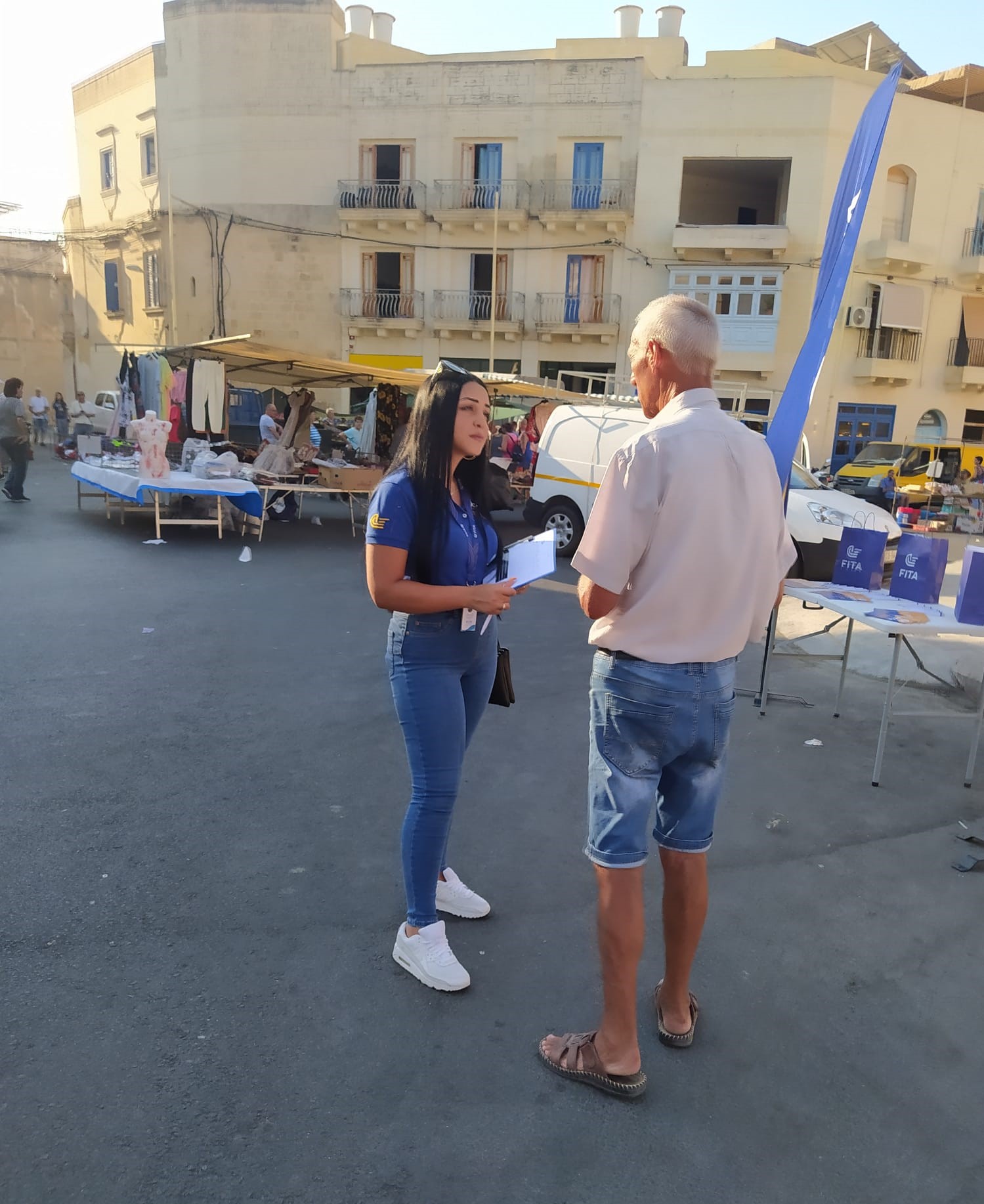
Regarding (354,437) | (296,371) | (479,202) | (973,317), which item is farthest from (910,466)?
(479,202)

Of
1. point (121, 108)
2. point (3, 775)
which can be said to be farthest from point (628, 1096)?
point (121, 108)

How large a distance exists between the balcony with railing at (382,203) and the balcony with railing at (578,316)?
466cm

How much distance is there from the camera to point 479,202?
25781mm

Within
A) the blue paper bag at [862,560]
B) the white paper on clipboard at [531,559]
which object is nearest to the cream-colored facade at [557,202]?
the blue paper bag at [862,560]

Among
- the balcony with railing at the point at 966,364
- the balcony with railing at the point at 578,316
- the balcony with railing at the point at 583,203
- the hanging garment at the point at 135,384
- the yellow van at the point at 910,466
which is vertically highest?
the balcony with railing at the point at 583,203

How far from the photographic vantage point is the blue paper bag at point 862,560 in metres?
5.03

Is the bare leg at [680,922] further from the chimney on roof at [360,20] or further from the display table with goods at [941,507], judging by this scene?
the chimney on roof at [360,20]

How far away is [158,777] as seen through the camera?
4.05 meters

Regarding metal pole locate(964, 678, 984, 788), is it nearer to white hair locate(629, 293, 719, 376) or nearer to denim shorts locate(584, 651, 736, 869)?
denim shorts locate(584, 651, 736, 869)

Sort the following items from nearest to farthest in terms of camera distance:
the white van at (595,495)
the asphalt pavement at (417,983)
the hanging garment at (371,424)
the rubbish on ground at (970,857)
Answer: the asphalt pavement at (417,983), the rubbish on ground at (970,857), the white van at (595,495), the hanging garment at (371,424)

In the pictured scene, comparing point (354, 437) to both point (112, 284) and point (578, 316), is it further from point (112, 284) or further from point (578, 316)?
point (112, 284)

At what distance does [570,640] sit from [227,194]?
2562 cm

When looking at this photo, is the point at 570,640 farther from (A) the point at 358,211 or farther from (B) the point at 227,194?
(B) the point at 227,194

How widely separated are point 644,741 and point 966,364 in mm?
29743
